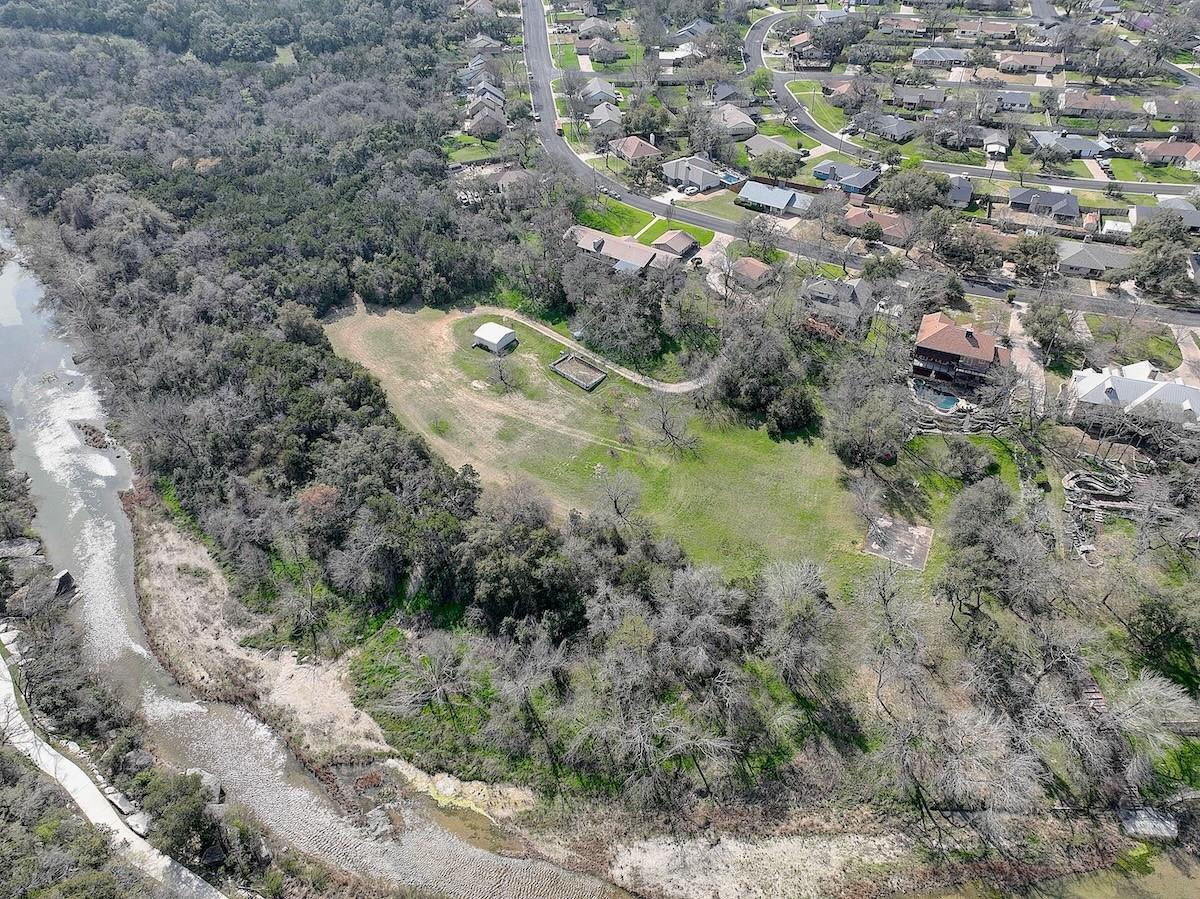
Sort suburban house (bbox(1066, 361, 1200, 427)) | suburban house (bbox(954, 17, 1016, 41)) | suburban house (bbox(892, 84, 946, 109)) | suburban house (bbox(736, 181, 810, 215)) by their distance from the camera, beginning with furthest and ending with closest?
suburban house (bbox(954, 17, 1016, 41)), suburban house (bbox(892, 84, 946, 109)), suburban house (bbox(736, 181, 810, 215)), suburban house (bbox(1066, 361, 1200, 427))

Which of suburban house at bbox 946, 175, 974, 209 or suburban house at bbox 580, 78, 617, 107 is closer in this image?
suburban house at bbox 946, 175, 974, 209

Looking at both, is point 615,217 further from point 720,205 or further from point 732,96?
point 732,96

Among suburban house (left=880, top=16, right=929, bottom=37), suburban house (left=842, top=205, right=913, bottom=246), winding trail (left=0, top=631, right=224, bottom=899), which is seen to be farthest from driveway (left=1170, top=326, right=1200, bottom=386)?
suburban house (left=880, top=16, right=929, bottom=37)

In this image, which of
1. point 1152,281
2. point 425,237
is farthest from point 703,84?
point 1152,281

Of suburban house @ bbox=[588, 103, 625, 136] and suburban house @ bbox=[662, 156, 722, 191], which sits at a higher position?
suburban house @ bbox=[588, 103, 625, 136]

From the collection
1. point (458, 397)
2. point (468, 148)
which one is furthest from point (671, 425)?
point (468, 148)

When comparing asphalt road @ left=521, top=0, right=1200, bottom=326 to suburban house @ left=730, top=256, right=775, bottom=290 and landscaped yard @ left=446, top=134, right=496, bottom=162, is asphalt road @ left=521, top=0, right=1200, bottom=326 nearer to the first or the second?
suburban house @ left=730, top=256, right=775, bottom=290
